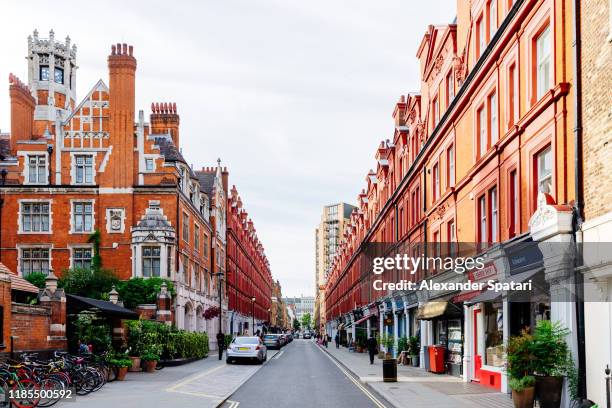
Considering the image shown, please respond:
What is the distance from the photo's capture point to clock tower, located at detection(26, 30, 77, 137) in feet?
226

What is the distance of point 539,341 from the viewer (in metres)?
14.1

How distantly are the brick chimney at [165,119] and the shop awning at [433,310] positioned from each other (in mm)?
29538

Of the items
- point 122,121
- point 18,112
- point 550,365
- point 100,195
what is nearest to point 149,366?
point 100,195

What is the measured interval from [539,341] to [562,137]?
423 cm

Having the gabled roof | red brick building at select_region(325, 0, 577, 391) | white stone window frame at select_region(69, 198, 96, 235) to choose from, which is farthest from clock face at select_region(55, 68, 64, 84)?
red brick building at select_region(325, 0, 577, 391)

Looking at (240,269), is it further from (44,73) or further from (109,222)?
(109,222)

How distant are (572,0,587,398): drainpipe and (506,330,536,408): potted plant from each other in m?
0.91

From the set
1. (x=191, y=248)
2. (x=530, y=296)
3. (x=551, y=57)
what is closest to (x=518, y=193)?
(x=530, y=296)

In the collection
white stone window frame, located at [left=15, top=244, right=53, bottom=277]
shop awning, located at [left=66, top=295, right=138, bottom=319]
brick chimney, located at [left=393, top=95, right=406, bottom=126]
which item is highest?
brick chimney, located at [left=393, top=95, right=406, bottom=126]

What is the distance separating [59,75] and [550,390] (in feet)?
220

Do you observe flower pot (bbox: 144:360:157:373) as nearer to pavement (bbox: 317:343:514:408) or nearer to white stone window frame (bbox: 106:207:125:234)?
pavement (bbox: 317:343:514:408)

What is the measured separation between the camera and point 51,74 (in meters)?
70.6

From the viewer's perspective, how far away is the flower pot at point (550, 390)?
13.9m

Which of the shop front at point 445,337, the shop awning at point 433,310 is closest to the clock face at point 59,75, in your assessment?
the shop front at point 445,337
